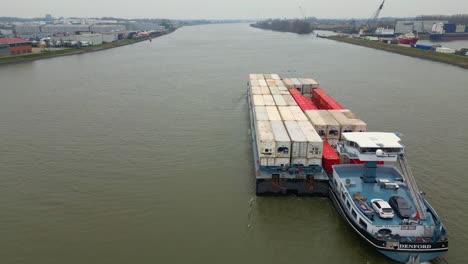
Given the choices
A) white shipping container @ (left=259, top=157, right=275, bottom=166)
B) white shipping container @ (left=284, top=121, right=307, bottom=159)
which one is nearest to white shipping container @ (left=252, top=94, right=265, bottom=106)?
white shipping container @ (left=284, top=121, right=307, bottom=159)

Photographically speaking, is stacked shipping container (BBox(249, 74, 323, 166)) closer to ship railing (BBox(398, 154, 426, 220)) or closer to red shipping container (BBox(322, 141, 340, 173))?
red shipping container (BBox(322, 141, 340, 173))

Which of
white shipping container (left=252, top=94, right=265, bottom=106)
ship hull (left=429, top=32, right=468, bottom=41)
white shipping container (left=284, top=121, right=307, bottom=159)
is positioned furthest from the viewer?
ship hull (left=429, top=32, right=468, bottom=41)

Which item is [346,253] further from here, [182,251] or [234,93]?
[234,93]

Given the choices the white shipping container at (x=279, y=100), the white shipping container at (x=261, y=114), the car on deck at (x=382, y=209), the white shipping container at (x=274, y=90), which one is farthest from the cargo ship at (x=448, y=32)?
the car on deck at (x=382, y=209)

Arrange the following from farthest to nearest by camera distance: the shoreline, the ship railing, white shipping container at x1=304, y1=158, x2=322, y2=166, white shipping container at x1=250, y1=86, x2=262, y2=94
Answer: the shoreline
white shipping container at x1=250, y1=86, x2=262, y2=94
white shipping container at x1=304, y1=158, x2=322, y2=166
the ship railing

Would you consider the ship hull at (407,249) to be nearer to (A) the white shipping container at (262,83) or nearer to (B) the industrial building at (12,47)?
(A) the white shipping container at (262,83)

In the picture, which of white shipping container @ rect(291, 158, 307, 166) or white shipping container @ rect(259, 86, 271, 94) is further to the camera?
white shipping container @ rect(259, 86, 271, 94)

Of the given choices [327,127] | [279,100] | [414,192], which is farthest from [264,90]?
[414,192]

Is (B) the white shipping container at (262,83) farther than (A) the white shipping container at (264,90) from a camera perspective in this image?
Yes
